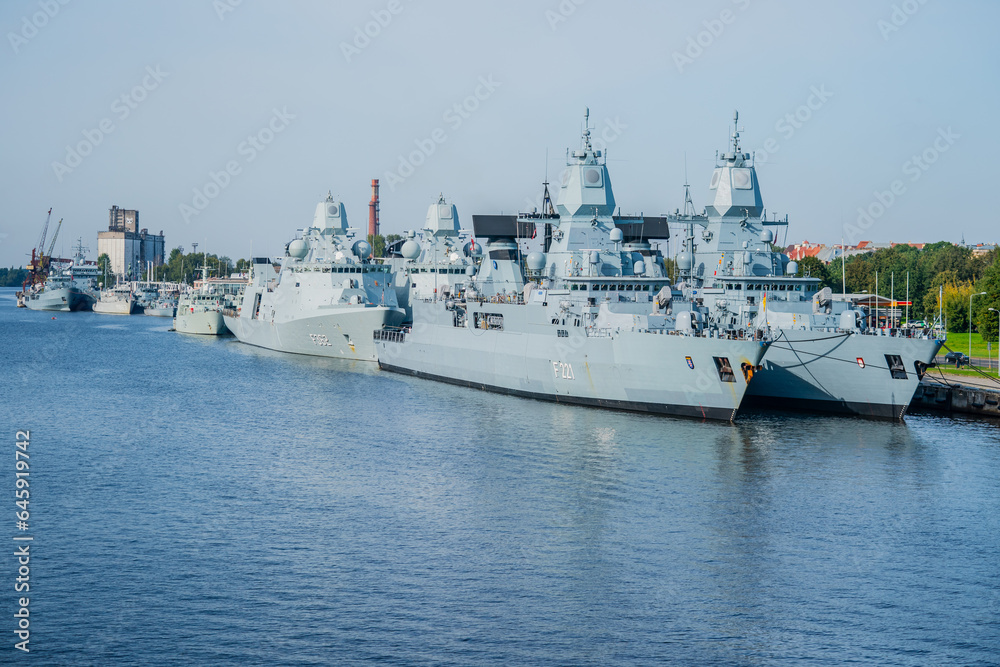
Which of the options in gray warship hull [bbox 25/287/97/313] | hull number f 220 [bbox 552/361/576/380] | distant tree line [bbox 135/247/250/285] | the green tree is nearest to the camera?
hull number f 220 [bbox 552/361/576/380]

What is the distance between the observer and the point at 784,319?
3772 cm

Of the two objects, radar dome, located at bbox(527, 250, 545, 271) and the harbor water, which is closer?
the harbor water

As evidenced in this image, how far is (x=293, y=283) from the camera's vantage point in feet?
203

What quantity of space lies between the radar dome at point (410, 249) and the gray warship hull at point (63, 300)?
77.1m

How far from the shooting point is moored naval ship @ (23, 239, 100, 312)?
127 metres

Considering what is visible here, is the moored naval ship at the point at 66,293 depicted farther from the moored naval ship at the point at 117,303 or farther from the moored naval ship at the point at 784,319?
the moored naval ship at the point at 784,319

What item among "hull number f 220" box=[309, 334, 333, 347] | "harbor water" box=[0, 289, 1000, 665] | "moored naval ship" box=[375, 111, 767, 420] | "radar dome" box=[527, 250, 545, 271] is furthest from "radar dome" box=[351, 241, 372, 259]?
"harbor water" box=[0, 289, 1000, 665]

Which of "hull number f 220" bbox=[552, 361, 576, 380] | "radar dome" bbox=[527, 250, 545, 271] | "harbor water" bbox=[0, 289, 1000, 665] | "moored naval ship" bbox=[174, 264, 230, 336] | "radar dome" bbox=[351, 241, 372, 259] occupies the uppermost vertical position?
"radar dome" bbox=[351, 241, 372, 259]

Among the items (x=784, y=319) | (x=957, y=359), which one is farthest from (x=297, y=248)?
(x=957, y=359)

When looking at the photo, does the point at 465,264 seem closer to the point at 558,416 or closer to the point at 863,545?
the point at 558,416

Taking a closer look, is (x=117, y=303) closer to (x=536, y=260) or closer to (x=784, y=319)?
(x=536, y=260)

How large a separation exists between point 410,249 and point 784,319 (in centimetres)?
3629

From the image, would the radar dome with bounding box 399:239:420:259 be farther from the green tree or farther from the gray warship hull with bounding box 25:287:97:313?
the gray warship hull with bounding box 25:287:97:313

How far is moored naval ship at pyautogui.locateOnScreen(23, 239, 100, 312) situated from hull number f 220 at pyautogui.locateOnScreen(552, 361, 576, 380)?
108 meters
